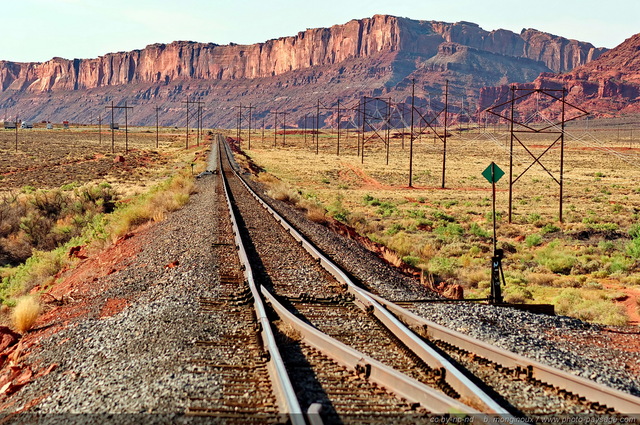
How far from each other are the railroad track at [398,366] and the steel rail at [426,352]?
0.01 metres

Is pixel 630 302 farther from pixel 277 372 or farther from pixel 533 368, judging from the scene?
pixel 277 372

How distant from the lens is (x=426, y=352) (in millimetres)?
7227

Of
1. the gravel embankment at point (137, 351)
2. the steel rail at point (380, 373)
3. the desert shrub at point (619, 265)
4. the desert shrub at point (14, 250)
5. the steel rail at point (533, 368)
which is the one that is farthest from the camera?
the desert shrub at point (14, 250)

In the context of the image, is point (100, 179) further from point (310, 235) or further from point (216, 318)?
point (216, 318)

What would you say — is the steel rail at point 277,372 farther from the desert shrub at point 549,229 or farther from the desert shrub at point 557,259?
the desert shrub at point 549,229

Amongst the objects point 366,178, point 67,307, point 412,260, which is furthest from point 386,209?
point 67,307

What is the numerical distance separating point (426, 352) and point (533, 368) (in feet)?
3.73

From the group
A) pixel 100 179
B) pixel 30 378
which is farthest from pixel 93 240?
pixel 100 179

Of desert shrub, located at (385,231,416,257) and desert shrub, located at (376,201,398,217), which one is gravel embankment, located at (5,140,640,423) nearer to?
desert shrub, located at (385,231,416,257)

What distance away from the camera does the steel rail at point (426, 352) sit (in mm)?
5754

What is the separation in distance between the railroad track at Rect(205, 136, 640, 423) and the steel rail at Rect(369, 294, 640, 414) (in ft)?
0.03

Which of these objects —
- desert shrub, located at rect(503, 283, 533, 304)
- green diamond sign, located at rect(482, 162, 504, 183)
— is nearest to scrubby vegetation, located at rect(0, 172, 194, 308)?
green diamond sign, located at rect(482, 162, 504, 183)

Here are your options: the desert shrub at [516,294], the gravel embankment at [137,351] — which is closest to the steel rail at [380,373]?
the gravel embankment at [137,351]

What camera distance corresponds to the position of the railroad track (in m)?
5.94
